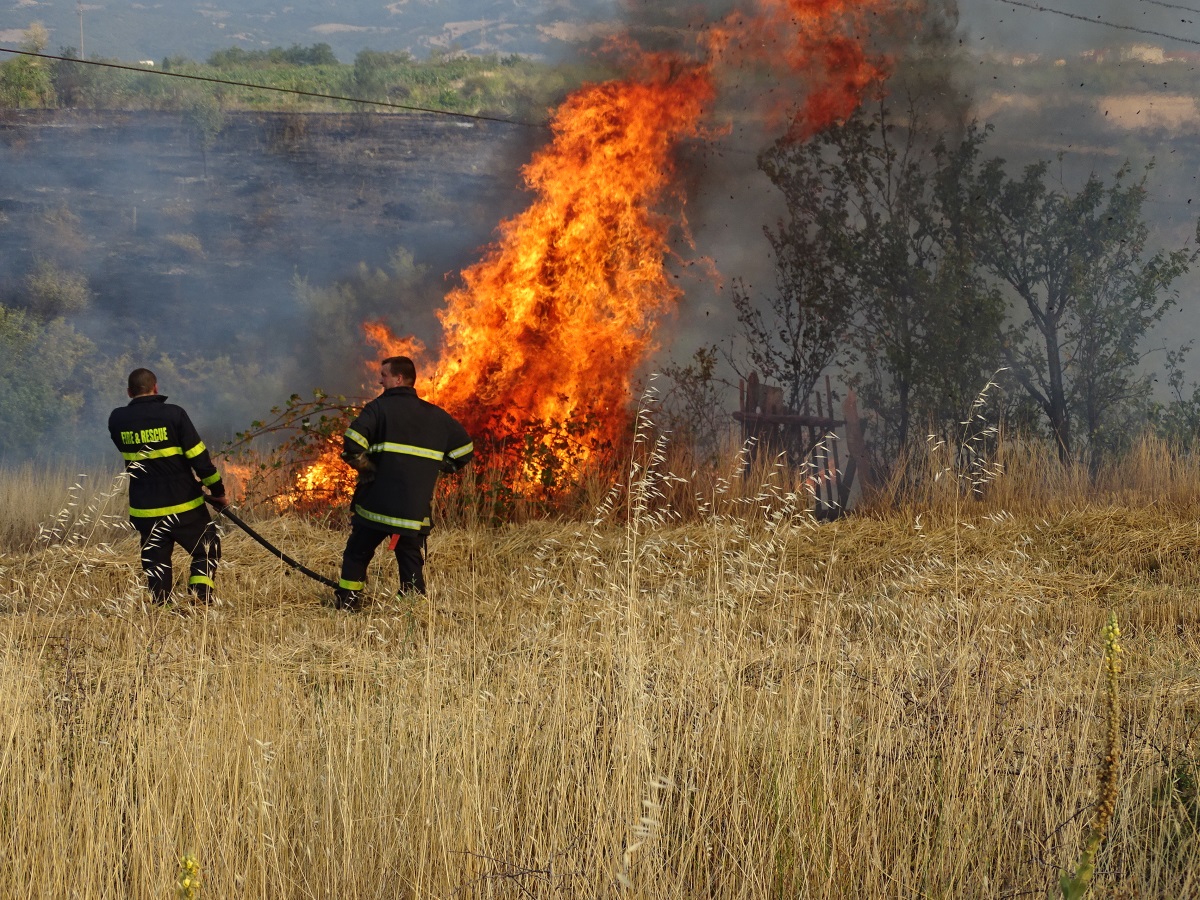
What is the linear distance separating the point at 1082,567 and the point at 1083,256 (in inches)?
290

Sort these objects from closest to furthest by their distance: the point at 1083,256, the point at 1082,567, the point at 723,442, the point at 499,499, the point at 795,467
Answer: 1. the point at 1082,567
2. the point at 499,499
3. the point at 723,442
4. the point at 795,467
5. the point at 1083,256

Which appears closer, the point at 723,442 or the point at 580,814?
the point at 580,814

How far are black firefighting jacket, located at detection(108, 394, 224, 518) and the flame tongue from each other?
16.4 ft

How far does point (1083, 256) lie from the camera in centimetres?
1574

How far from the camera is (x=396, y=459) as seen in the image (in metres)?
7.91

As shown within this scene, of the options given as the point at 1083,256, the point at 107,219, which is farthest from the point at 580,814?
the point at 107,219

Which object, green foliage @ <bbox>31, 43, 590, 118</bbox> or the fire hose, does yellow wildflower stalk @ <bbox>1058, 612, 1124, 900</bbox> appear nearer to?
the fire hose

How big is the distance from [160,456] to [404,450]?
5.29ft

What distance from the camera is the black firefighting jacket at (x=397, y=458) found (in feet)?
25.9

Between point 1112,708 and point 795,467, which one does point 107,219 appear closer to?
point 795,467

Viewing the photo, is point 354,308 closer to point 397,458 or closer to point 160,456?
point 160,456

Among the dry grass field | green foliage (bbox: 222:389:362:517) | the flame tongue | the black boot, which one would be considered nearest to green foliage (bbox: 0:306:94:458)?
green foliage (bbox: 222:389:362:517)

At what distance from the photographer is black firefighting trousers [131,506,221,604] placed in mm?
7930

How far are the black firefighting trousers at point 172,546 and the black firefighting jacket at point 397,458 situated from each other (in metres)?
1.07
